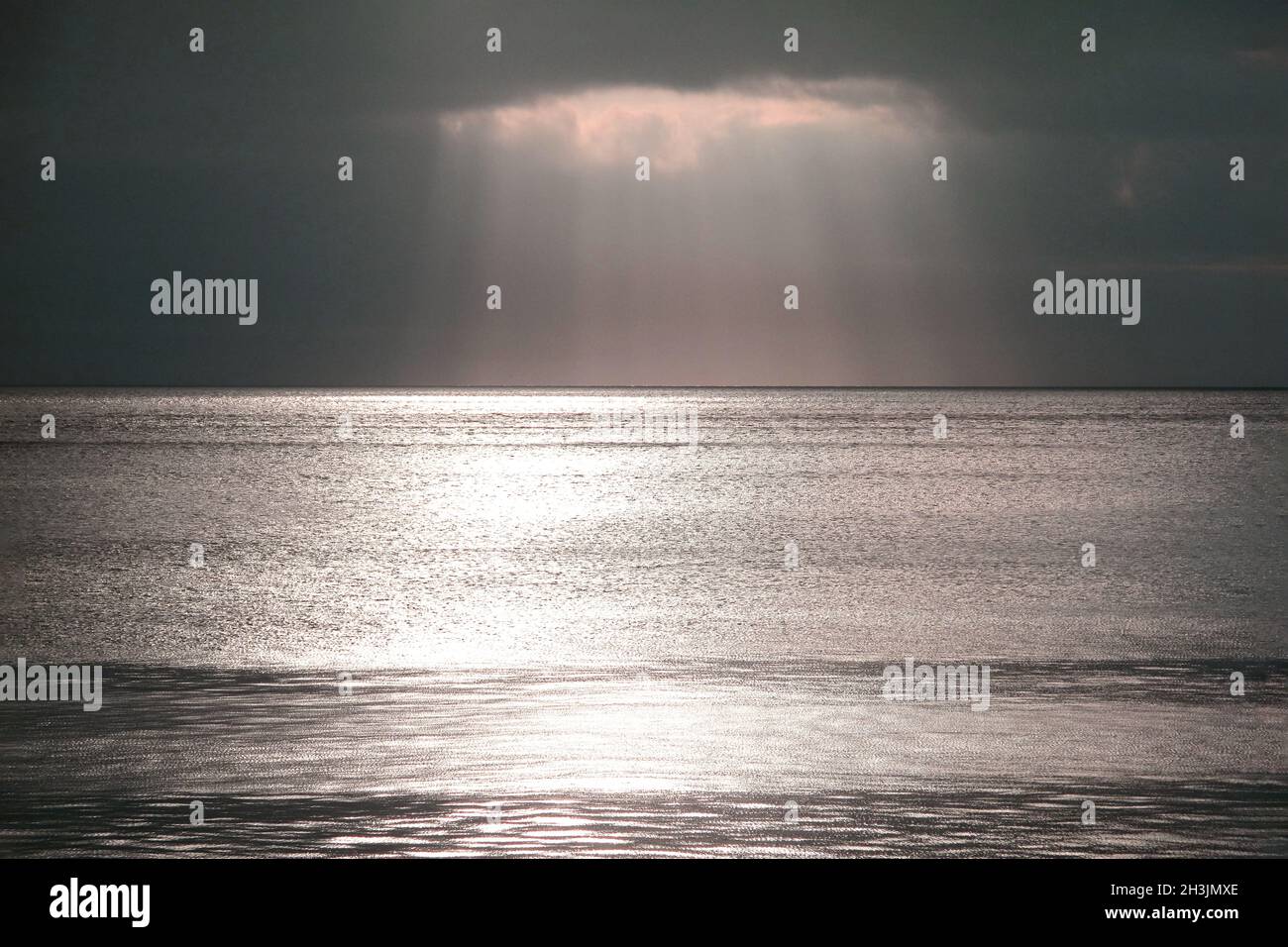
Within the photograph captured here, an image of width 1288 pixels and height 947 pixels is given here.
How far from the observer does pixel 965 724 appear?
11.2 m

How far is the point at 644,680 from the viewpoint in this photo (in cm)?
1305

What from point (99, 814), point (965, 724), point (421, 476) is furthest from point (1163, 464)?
point (99, 814)

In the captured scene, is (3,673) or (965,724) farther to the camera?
(3,673)

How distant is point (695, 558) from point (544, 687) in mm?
13113

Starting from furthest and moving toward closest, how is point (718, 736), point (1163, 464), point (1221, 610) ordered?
point (1163, 464) → point (1221, 610) → point (718, 736)

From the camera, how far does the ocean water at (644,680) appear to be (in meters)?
8.38

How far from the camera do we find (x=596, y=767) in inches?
373

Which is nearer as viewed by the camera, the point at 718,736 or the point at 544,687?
the point at 718,736

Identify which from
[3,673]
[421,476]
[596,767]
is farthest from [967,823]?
[421,476]

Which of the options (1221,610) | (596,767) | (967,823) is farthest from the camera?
(1221,610)

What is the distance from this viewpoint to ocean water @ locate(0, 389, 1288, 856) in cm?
838
